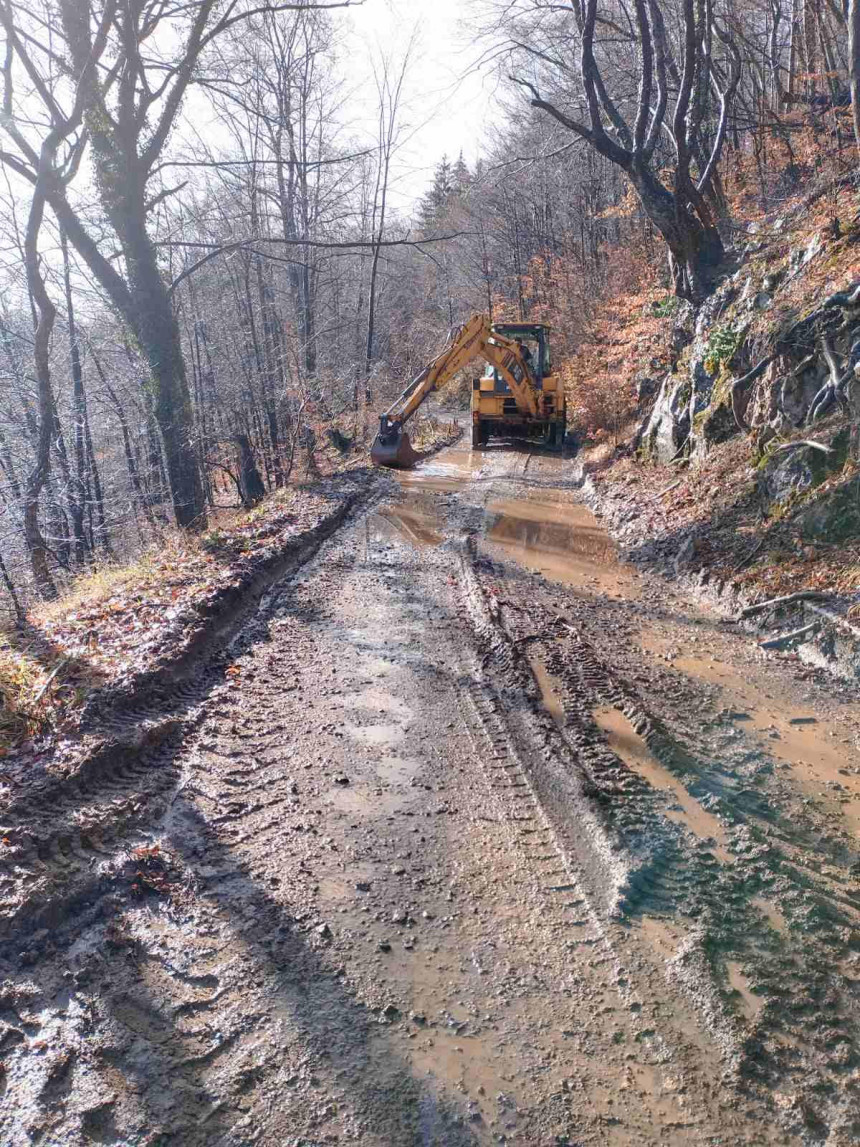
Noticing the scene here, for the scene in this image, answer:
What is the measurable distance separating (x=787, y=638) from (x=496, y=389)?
12485 millimetres

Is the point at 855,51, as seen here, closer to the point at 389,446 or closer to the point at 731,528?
the point at 731,528

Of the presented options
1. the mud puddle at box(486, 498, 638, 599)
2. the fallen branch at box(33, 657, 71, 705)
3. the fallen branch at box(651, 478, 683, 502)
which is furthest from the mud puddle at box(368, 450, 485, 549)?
the fallen branch at box(33, 657, 71, 705)

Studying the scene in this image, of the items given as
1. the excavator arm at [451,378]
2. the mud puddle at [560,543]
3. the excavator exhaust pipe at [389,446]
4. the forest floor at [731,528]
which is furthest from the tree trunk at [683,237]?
the excavator exhaust pipe at [389,446]

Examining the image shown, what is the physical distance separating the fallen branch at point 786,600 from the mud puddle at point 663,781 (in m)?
2.28

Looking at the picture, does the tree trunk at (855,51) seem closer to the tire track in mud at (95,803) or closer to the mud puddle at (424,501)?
the mud puddle at (424,501)

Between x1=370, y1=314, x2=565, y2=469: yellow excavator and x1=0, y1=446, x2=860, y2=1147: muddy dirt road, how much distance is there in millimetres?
9856

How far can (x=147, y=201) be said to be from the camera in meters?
10.9

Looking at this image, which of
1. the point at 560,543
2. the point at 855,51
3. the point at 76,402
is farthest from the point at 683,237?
the point at 76,402

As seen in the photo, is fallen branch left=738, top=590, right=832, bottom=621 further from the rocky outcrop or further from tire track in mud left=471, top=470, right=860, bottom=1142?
the rocky outcrop

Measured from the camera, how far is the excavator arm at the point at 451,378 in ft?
50.0

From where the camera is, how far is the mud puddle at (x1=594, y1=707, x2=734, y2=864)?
Answer: 394 centimetres

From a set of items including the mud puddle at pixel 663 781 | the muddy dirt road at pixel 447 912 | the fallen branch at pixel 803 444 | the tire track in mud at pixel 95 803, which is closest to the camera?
the muddy dirt road at pixel 447 912

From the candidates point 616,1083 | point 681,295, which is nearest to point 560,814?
point 616,1083

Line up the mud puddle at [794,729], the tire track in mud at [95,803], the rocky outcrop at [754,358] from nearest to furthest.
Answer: the tire track in mud at [95,803]
the mud puddle at [794,729]
the rocky outcrop at [754,358]
